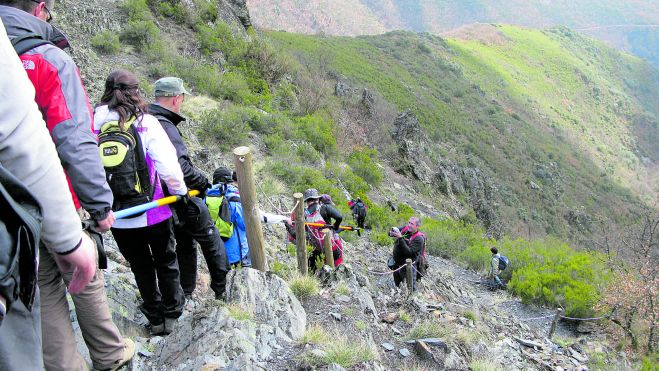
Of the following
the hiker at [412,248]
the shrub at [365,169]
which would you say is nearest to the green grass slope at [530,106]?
the shrub at [365,169]

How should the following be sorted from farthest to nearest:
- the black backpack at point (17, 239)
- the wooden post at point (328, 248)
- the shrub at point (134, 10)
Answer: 1. the shrub at point (134, 10)
2. the wooden post at point (328, 248)
3. the black backpack at point (17, 239)

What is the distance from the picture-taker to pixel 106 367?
2682 mm

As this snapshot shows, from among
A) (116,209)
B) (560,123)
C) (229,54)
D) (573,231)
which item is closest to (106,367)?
(116,209)

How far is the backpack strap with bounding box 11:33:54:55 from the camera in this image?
2055 millimetres

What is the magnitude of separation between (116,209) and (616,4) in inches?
7261

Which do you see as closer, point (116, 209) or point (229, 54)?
point (116, 209)

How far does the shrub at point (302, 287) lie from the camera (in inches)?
184

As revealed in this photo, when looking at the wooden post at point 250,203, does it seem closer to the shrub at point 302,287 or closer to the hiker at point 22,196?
the shrub at point 302,287

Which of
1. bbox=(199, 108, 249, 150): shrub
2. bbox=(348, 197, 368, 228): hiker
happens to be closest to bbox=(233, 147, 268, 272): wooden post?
bbox=(199, 108, 249, 150): shrub

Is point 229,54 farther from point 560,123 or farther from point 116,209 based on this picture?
point 560,123

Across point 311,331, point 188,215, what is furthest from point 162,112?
point 311,331

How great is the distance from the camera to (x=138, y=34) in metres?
13.9

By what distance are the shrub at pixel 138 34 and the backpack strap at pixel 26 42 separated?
12783 mm

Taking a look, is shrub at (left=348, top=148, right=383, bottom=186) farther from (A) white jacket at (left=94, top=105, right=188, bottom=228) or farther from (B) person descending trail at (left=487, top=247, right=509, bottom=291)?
(A) white jacket at (left=94, top=105, right=188, bottom=228)
